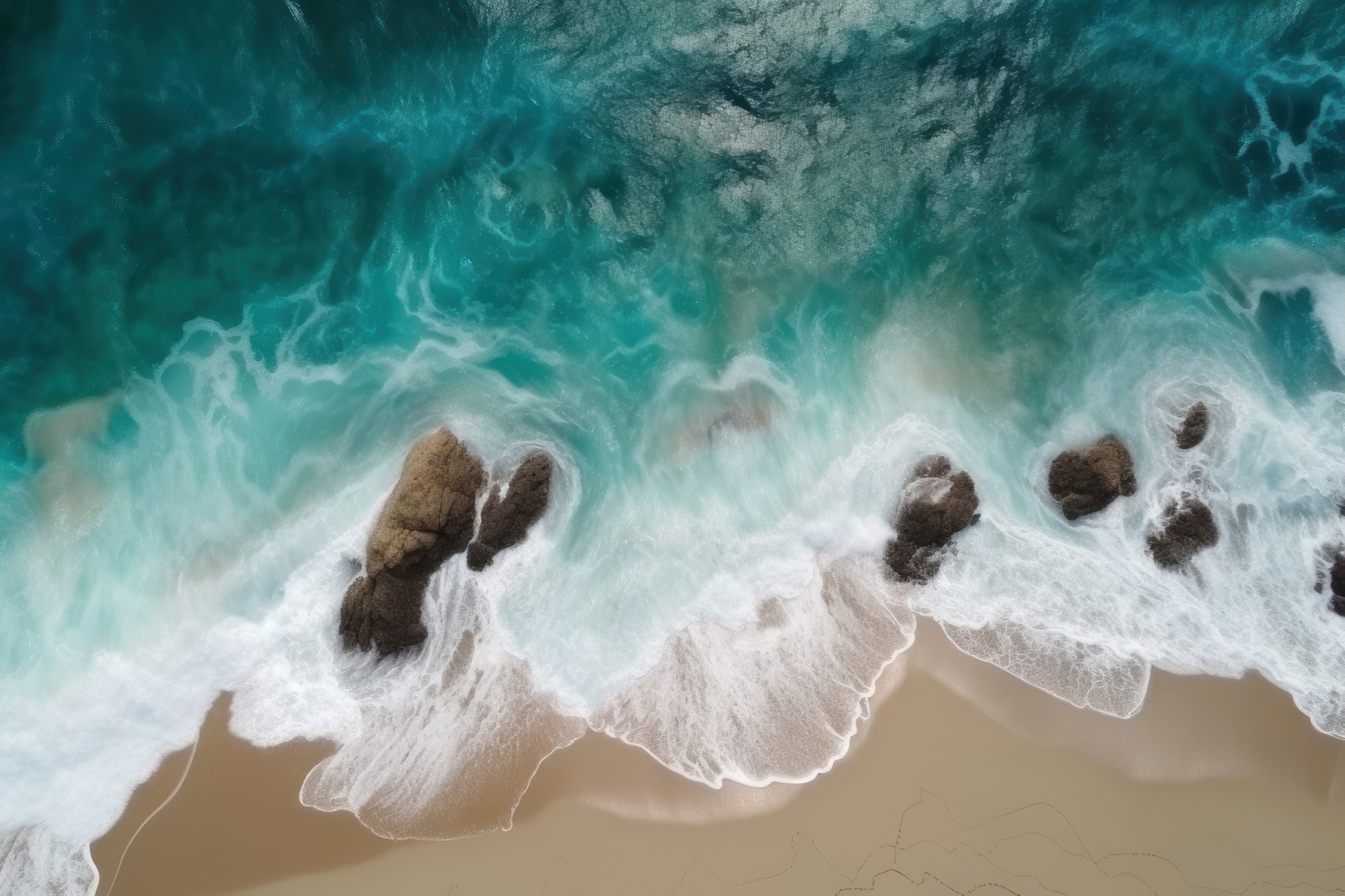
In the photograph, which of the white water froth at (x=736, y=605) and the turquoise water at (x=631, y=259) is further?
the turquoise water at (x=631, y=259)

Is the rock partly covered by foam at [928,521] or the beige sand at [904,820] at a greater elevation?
the rock partly covered by foam at [928,521]

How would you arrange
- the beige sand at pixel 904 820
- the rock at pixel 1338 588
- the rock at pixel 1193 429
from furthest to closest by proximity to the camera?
the rock at pixel 1193 429 < the rock at pixel 1338 588 < the beige sand at pixel 904 820

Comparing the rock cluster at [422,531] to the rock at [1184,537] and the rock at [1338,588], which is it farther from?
the rock at [1338,588]

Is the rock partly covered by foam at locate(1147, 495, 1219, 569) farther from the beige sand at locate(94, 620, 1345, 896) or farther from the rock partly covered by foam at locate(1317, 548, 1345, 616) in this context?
the beige sand at locate(94, 620, 1345, 896)

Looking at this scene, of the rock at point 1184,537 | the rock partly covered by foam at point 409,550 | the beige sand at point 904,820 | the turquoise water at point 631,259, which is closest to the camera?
the beige sand at point 904,820

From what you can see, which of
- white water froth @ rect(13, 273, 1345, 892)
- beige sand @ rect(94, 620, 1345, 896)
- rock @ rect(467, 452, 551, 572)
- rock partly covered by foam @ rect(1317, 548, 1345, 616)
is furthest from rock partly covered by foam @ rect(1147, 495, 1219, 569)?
rock @ rect(467, 452, 551, 572)

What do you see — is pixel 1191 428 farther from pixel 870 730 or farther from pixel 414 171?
pixel 414 171

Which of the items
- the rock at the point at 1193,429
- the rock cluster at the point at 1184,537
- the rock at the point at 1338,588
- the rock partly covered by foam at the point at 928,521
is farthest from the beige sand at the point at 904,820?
the rock at the point at 1193,429

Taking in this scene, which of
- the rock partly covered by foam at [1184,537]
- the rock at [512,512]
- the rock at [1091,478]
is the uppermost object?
the rock at [512,512]
